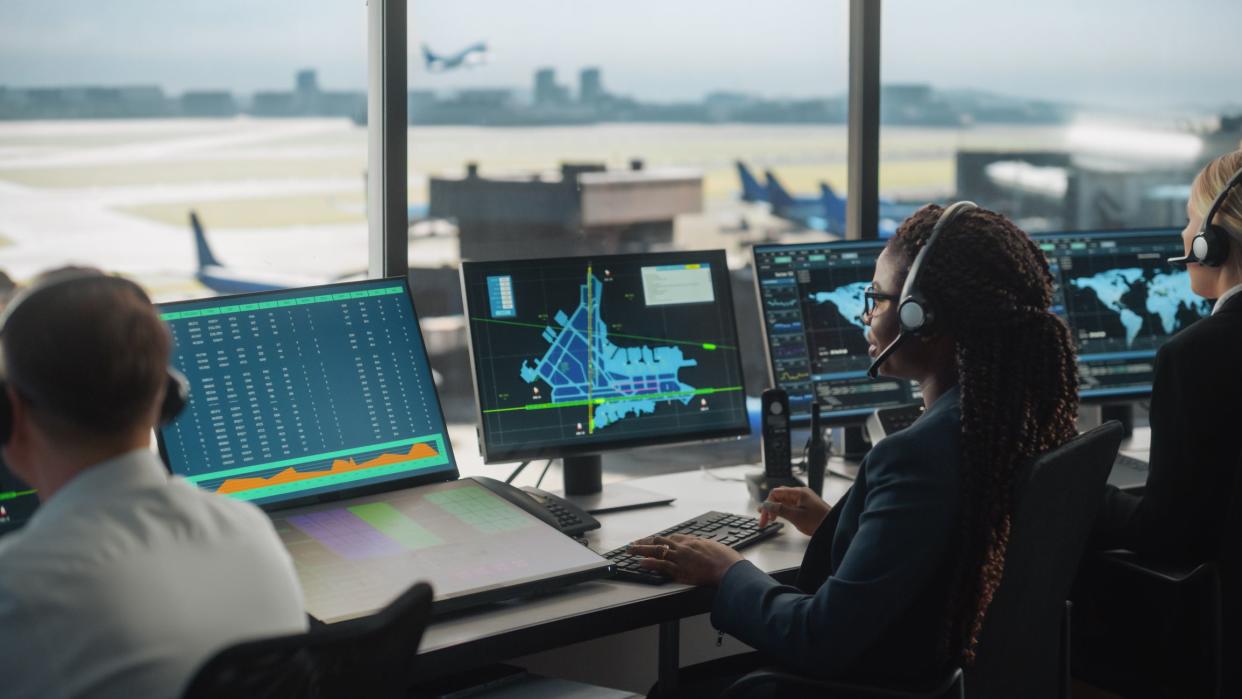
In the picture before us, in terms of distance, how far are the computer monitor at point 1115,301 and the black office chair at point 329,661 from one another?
7.48 feet

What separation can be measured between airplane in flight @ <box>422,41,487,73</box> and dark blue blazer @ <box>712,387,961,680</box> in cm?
204

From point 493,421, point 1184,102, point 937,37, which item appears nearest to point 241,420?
point 493,421

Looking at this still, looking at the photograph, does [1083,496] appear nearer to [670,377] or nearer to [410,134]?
[670,377]

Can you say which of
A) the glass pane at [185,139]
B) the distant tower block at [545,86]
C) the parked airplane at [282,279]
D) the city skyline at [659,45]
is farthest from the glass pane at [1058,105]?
the glass pane at [185,139]

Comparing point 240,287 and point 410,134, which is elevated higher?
point 410,134

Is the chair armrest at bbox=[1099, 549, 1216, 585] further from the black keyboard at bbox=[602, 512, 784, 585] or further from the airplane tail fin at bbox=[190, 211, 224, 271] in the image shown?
the airplane tail fin at bbox=[190, 211, 224, 271]

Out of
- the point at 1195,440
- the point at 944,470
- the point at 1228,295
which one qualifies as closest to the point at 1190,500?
the point at 1195,440

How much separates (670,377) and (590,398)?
7.4 inches

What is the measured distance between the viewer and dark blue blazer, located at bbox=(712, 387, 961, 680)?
1.68m

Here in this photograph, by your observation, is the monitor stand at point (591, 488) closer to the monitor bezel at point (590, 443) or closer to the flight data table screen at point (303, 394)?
the monitor bezel at point (590, 443)

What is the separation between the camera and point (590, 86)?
455 cm

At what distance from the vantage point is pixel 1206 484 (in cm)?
238

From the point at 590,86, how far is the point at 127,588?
3.67m

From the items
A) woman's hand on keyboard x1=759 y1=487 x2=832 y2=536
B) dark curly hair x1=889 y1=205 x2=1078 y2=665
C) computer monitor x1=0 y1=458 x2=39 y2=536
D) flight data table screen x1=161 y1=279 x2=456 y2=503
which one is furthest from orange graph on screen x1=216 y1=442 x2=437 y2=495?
dark curly hair x1=889 y1=205 x2=1078 y2=665
